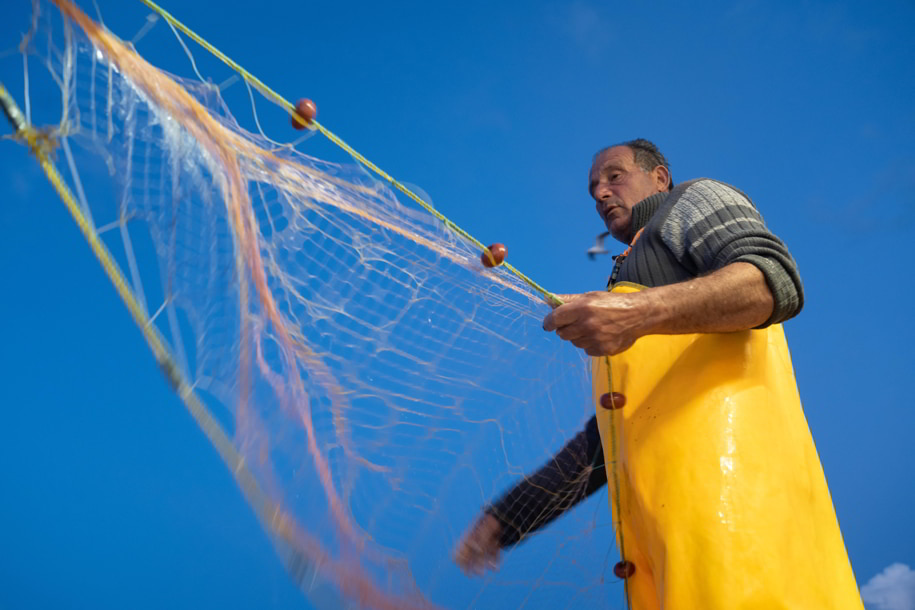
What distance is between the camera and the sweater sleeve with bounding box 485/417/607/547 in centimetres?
185

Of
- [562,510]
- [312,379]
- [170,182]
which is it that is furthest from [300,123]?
[562,510]

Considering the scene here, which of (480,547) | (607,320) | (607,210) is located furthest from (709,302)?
(480,547)

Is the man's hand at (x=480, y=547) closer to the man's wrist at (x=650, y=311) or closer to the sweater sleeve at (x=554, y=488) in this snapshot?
the sweater sleeve at (x=554, y=488)

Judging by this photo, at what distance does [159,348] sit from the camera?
101 centimetres

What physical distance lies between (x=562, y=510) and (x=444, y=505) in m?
0.40

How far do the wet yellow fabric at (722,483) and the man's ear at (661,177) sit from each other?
0.65 metres

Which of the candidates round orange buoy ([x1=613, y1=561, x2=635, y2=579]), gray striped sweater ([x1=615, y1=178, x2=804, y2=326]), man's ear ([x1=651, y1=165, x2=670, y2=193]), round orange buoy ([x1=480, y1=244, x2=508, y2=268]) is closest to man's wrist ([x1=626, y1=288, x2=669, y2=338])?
gray striped sweater ([x1=615, y1=178, x2=804, y2=326])

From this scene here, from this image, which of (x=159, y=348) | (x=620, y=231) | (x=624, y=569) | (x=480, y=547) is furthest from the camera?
(x=620, y=231)

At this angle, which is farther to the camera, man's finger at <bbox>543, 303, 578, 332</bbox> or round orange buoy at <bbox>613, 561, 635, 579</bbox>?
round orange buoy at <bbox>613, 561, 635, 579</bbox>

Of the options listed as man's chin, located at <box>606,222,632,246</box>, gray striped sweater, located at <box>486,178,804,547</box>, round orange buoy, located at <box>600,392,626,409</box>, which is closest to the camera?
gray striped sweater, located at <box>486,178,804,547</box>

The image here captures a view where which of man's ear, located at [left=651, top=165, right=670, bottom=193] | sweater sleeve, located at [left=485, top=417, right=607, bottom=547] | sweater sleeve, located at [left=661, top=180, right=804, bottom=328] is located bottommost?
sweater sleeve, located at [left=485, top=417, right=607, bottom=547]

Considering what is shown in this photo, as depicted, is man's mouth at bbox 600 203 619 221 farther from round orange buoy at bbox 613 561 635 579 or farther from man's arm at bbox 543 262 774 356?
round orange buoy at bbox 613 561 635 579

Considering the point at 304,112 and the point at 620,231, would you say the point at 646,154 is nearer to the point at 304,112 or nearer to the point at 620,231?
the point at 620,231

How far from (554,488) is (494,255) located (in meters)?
0.71
